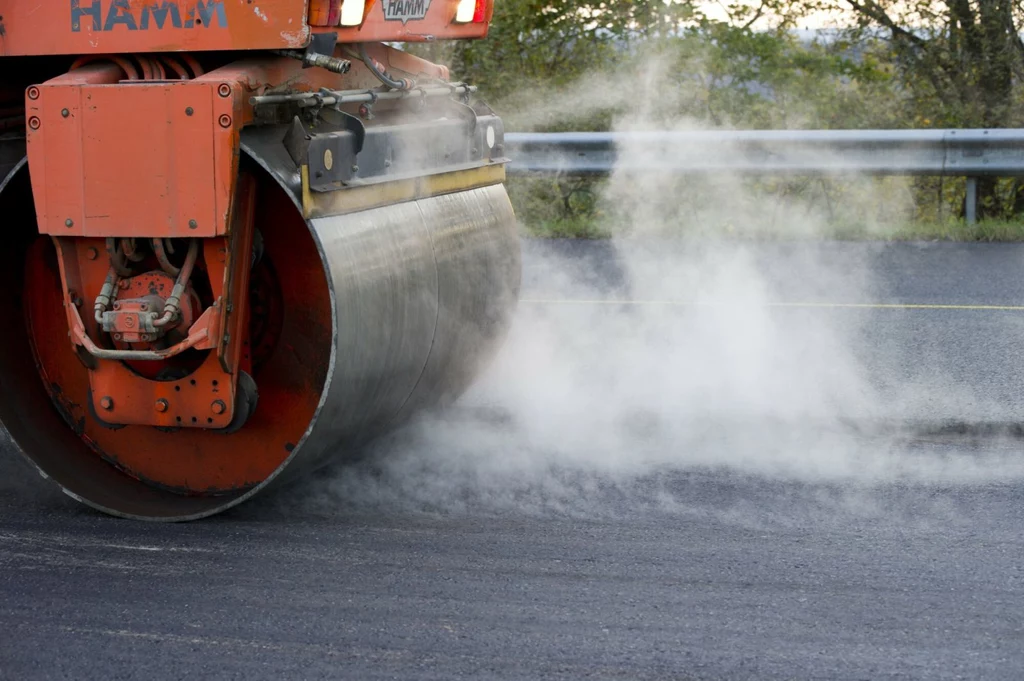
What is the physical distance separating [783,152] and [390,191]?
221 inches

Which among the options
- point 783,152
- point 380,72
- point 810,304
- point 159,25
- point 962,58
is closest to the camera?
point 159,25

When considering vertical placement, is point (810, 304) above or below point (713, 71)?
below

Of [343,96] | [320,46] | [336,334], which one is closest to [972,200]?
[343,96]

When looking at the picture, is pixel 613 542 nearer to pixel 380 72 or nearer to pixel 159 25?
pixel 380 72

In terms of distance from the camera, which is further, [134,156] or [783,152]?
[783,152]

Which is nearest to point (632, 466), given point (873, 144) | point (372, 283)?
point (372, 283)

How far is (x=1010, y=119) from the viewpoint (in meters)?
10.8

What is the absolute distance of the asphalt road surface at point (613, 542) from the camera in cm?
329

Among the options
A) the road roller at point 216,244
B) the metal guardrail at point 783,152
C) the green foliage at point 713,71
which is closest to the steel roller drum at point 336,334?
the road roller at point 216,244

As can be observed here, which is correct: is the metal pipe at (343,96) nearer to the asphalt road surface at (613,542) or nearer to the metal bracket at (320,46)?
the metal bracket at (320,46)

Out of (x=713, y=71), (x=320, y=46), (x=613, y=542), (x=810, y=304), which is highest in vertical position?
(x=713, y=71)

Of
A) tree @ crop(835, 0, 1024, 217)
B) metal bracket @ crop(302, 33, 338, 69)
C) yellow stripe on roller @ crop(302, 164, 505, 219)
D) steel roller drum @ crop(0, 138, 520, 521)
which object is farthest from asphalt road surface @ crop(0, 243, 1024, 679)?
tree @ crop(835, 0, 1024, 217)

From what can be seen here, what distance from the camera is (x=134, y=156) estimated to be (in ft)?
12.7

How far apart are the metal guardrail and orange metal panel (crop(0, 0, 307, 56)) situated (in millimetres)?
5771
